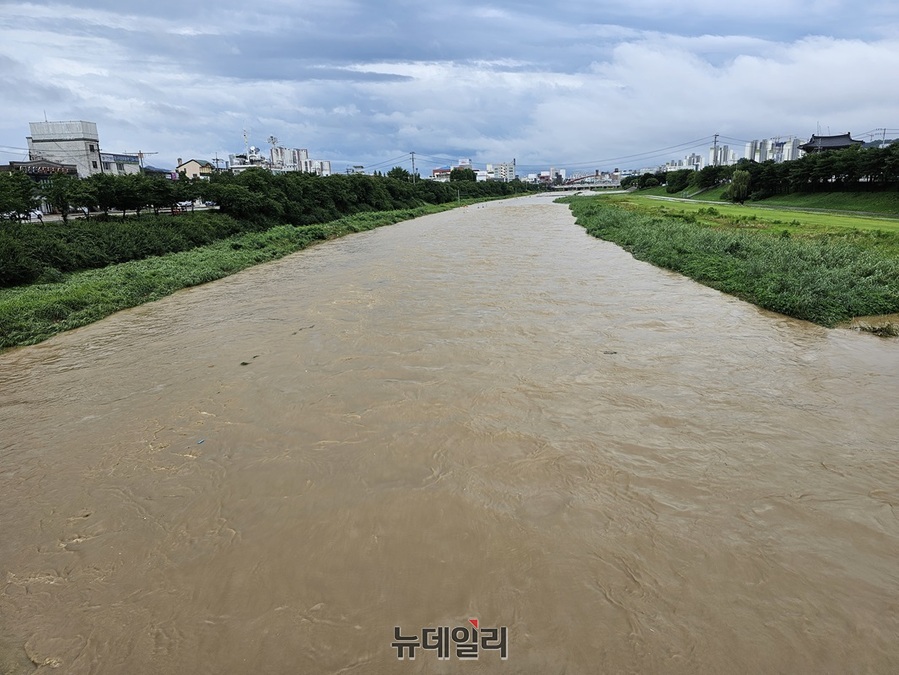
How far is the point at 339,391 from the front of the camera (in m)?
6.90

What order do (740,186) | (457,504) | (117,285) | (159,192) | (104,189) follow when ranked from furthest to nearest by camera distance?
(740,186) → (159,192) → (104,189) → (117,285) → (457,504)

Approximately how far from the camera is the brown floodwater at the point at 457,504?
3.21 metres

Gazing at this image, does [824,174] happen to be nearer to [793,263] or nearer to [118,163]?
[793,263]

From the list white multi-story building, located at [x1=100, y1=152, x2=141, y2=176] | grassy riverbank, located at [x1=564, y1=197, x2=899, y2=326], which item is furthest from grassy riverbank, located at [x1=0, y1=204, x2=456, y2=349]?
white multi-story building, located at [x1=100, y1=152, x2=141, y2=176]

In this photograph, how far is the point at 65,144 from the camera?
4916 cm

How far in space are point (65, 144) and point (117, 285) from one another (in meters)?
47.7

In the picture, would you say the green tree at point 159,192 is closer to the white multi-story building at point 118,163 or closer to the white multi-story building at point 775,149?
the white multi-story building at point 118,163

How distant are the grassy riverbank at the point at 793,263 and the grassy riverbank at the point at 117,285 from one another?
15.2 meters

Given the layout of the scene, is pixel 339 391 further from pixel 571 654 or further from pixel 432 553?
pixel 571 654

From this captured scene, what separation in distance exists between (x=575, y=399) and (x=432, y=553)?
10.5 ft

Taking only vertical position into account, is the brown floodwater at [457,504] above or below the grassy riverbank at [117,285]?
below

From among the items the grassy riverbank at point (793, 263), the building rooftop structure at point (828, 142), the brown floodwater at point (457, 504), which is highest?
the building rooftop structure at point (828, 142)

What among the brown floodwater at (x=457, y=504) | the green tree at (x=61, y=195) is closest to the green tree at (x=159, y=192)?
the green tree at (x=61, y=195)

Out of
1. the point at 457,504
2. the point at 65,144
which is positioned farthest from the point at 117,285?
the point at 65,144
